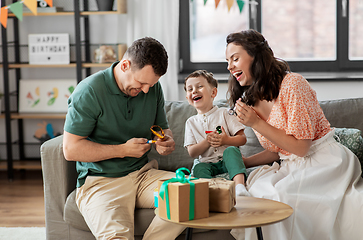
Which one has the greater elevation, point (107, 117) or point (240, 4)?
point (240, 4)

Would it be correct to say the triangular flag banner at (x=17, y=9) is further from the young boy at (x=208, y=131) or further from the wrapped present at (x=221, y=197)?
the wrapped present at (x=221, y=197)

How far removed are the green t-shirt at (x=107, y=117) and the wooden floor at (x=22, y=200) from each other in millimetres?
926

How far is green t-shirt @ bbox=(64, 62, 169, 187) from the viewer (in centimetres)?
171

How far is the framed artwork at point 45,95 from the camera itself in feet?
11.4

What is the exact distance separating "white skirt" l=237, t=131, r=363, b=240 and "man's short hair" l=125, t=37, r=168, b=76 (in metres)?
0.68

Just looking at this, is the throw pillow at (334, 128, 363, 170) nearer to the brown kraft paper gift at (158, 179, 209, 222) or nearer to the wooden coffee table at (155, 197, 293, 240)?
the wooden coffee table at (155, 197, 293, 240)

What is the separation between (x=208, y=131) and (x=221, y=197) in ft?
2.39

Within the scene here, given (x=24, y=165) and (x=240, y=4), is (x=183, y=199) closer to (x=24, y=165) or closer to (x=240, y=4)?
(x=240, y=4)

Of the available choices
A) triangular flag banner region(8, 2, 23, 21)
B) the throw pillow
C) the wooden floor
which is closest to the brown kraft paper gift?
the throw pillow

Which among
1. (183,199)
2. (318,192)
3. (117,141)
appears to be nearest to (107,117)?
(117,141)

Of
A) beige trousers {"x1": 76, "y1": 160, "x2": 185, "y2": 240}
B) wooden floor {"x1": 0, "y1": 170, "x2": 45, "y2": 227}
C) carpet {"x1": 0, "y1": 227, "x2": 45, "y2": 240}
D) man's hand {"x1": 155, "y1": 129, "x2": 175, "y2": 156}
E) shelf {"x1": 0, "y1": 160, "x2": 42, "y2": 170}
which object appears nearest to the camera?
beige trousers {"x1": 76, "y1": 160, "x2": 185, "y2": 240}

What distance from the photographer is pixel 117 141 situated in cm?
182

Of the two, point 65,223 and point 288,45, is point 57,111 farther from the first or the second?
point 288,45

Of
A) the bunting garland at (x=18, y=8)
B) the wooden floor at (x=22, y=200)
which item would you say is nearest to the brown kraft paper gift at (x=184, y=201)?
the wooden floor at (x=22, y=200)
